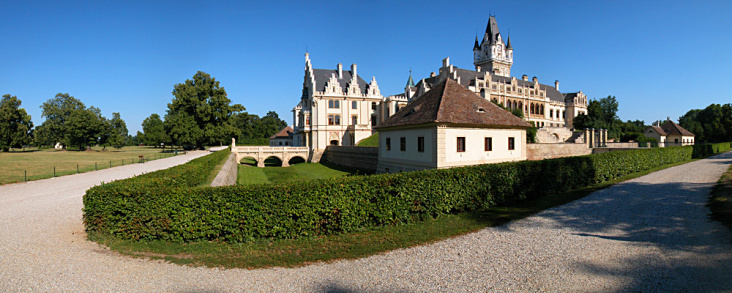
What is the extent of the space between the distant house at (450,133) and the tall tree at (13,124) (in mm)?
81794

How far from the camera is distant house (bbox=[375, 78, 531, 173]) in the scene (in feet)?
78.1

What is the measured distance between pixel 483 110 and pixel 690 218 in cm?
1700

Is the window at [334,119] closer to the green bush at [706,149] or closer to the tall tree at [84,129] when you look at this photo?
the green bush at [706,149]

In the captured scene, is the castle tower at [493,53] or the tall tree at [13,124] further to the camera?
the castle tower at [493,53]

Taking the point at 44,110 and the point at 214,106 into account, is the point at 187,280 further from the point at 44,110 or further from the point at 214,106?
the point at 44,110

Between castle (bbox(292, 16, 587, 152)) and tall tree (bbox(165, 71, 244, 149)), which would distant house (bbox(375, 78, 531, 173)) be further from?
tall tree (bbox(165, 71, 244, 149))

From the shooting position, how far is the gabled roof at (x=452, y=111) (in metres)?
24.2

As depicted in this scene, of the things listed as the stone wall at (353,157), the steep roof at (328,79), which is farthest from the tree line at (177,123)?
the stone wall at (353,157)

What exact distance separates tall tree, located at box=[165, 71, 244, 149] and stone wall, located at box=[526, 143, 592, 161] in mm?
51180

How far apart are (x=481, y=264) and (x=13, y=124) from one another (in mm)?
97586

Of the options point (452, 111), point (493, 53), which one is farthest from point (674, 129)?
point (452, 111)

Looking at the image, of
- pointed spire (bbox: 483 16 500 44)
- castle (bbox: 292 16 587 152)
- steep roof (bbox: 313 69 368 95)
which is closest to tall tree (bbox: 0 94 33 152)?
castle (bbox: 292 16 587 152)

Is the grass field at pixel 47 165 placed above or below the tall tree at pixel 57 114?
below

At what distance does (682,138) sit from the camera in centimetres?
7594
